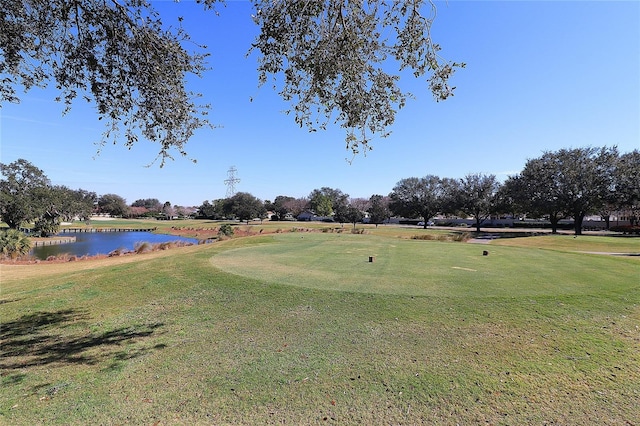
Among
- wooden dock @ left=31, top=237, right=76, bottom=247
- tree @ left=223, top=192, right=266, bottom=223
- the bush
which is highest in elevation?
tree @ left=223, top=192, right=266, bottom=223

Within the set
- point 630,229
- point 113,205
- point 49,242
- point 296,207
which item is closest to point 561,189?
point 630,229

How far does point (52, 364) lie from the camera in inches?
209

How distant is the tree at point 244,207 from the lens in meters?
93.1

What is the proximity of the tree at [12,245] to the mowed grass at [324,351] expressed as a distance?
25708 mm

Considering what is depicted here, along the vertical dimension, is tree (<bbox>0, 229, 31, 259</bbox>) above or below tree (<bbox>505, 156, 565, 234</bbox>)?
below

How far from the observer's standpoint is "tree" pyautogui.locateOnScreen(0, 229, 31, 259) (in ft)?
92.6

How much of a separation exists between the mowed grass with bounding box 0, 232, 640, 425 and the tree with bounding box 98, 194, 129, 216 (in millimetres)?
159747

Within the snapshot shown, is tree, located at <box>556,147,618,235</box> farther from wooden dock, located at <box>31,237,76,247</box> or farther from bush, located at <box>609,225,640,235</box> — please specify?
wooden dock, located at <box>31,237,76,247</box>

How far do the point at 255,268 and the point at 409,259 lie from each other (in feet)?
23.7

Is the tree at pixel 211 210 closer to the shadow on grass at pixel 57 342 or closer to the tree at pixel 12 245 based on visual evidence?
the tree at pixel 12 245

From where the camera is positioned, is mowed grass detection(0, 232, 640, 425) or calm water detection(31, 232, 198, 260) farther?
calm water detection(31, 232, 198, 260)

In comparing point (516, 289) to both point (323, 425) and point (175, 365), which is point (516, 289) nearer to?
point (323, 425)

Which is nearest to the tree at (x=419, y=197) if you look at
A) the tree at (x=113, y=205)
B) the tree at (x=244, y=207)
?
the tree at (x=244, y=207)

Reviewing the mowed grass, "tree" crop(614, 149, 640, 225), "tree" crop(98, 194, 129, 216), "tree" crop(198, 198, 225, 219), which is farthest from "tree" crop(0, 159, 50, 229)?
"tree" crop(98, 194, 129, 216)
